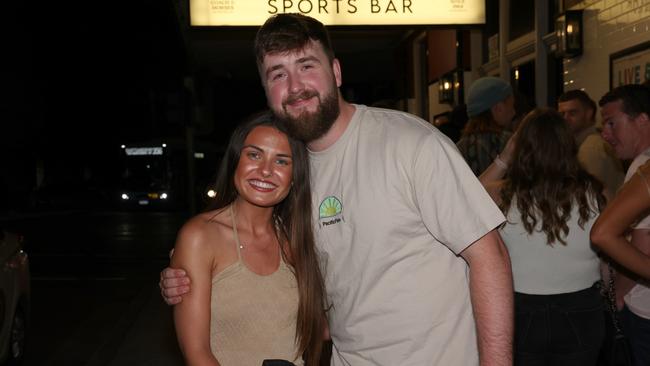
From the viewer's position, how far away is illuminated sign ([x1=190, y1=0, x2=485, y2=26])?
28.2 ft

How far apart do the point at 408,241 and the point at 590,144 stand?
3.41 metres

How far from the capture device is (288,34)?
270 centimetres

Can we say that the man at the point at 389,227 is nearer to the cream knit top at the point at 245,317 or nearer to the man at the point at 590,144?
the cream knit top at the point at 245,317

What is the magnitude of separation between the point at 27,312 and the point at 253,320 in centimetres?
521

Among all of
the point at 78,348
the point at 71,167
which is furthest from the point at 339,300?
the point at 71,167

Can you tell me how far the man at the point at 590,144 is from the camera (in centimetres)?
538

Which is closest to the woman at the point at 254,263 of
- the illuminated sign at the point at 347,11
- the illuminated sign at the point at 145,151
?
the illuminated sign at the point at 347,11

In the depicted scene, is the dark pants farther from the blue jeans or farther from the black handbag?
the blue jeans

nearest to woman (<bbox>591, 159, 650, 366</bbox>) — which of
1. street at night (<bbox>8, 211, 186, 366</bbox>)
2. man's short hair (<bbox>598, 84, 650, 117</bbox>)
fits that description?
man's short hair (<bbox>598, 84, 650, 117</bbox>)

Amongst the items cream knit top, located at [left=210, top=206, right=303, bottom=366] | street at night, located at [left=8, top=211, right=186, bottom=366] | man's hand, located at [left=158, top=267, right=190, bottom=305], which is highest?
man's hand, located at [left=158, top=267, right=190, bottom=305]

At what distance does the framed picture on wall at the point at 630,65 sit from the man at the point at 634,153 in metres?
2.26

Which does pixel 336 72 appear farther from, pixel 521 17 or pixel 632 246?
pixel 521 17

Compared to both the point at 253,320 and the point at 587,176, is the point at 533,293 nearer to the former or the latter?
the point at 587,176

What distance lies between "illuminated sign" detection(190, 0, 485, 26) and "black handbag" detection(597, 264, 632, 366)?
5.46 m
